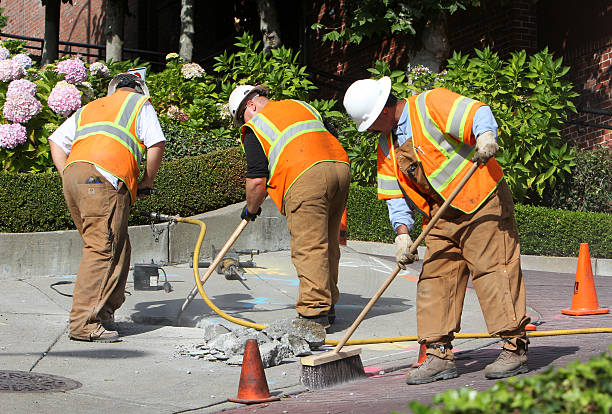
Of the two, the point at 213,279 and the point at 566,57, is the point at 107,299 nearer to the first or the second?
the point at 213,279

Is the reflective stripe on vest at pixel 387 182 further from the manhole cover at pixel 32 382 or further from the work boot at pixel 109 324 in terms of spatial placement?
the work boot at pixel 109 324

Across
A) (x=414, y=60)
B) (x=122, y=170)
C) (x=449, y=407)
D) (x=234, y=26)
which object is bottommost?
(x=449, y=407)

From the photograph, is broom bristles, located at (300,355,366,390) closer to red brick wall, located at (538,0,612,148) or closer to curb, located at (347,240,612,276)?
curb, located at (347,240,612,276)

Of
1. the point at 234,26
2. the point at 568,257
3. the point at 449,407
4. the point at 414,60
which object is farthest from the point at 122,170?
the point at 234,26

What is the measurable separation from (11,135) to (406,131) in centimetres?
599

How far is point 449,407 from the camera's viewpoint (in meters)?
2.10

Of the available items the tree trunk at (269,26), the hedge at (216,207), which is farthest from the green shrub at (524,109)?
the tree trunk at (269,26)

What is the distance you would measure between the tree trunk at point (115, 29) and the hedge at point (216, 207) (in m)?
5.59

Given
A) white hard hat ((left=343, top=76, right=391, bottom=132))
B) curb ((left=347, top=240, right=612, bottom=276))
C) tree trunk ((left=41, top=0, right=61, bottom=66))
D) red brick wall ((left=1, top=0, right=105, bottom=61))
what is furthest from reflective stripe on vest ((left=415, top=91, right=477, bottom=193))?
red brick wall ((left=1, top=0, right=105, bottom=61))

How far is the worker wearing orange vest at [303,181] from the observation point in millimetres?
5719

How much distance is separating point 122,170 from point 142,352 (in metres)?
1.27

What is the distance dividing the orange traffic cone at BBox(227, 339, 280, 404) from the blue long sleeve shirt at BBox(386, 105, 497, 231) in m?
1.15

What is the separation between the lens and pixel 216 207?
9.94 metres

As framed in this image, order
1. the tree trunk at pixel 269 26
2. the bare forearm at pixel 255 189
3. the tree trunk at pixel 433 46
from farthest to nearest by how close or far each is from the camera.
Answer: the tree trunk at pixel 269 26, the tree trunk at pixel 433 46, the bare forearm at pixel 255 189
